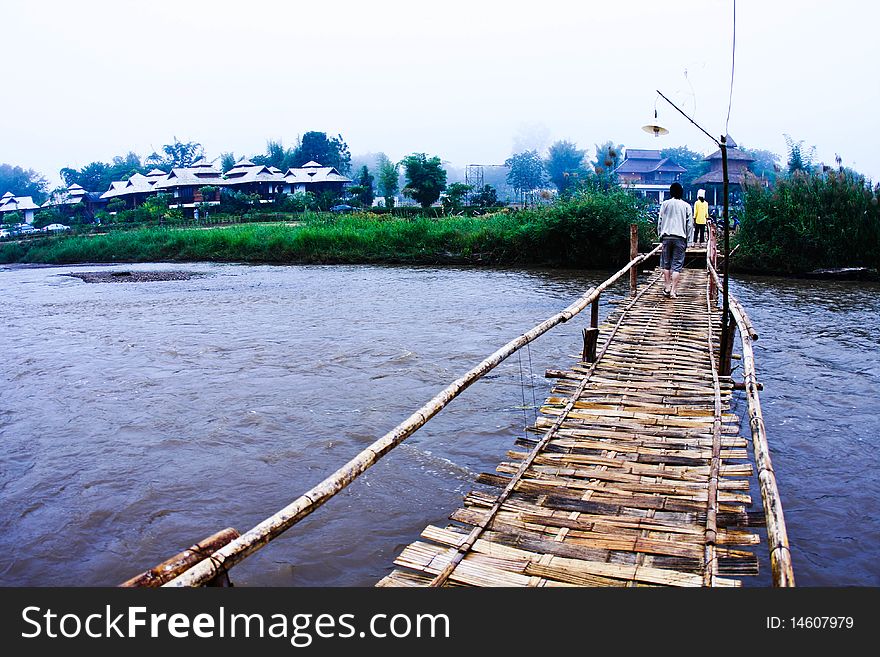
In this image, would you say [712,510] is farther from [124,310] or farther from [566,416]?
[124,310]

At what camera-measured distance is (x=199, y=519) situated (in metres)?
6.04

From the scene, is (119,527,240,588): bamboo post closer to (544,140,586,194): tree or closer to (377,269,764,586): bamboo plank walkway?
(377,269,764,586): bamboo plank walkway

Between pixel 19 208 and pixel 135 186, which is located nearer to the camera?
pixel 135 186

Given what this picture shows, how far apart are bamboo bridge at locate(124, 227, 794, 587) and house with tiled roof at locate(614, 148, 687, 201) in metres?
50.8

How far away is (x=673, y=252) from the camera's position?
10164mm

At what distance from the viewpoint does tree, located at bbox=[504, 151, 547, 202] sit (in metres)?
66.0

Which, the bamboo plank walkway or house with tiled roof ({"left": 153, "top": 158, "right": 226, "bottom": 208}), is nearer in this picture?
the bamboo plank walkway

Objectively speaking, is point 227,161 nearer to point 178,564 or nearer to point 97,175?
point 97,175

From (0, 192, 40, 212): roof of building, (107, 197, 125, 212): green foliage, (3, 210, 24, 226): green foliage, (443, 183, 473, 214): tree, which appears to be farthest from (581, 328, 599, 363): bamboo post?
(0, 192, 40, 212): roof of building

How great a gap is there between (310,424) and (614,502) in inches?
199

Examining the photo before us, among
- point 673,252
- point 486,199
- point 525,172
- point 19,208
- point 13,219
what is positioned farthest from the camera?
point 525,172

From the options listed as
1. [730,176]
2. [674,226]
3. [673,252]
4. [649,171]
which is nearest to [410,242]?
[673,252]

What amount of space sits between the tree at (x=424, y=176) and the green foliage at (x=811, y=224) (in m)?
24.6
